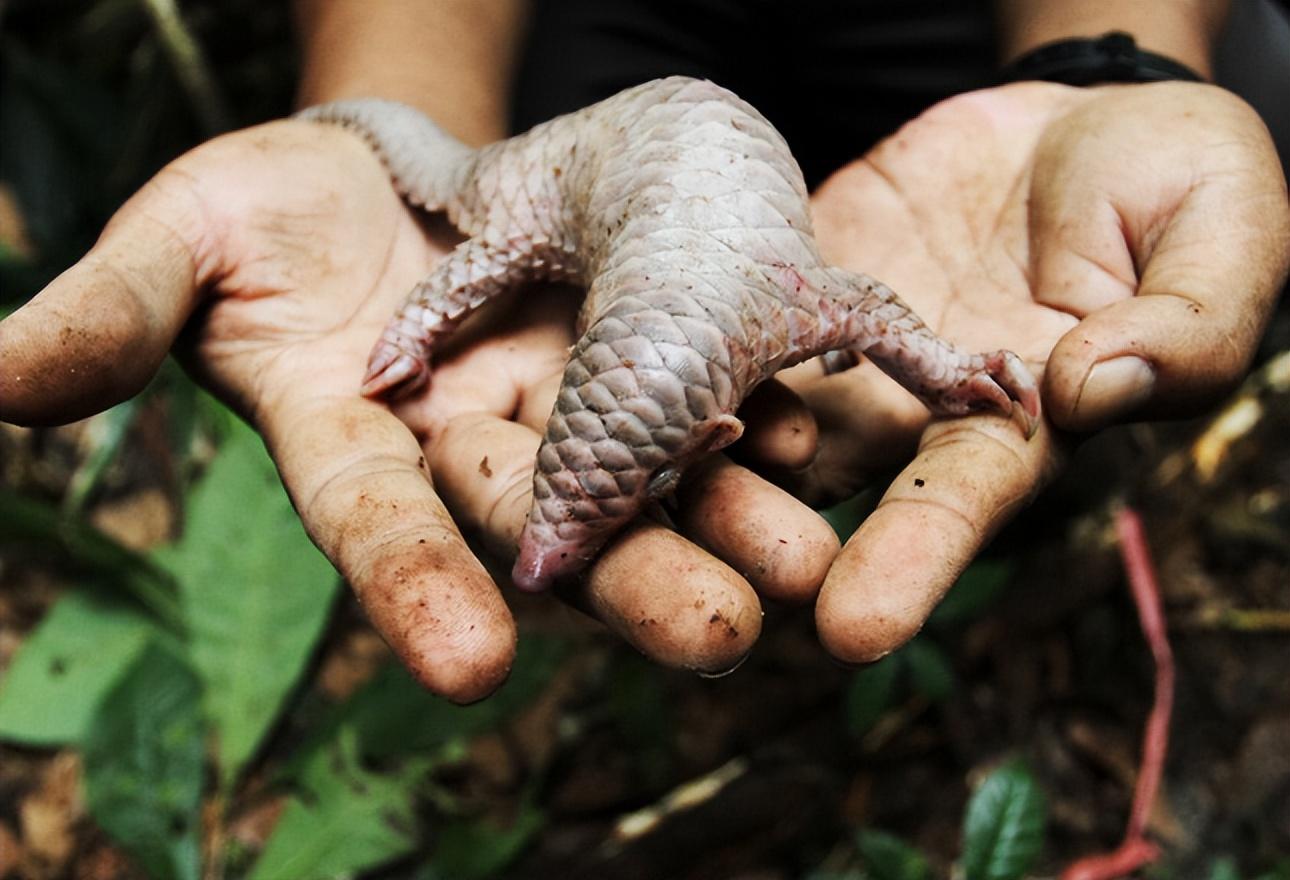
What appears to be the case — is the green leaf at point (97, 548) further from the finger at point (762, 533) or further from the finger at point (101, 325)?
the finger at point (762, 533)

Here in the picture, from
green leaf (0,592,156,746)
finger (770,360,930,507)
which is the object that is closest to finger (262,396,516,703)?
finger (770,360,930,507)

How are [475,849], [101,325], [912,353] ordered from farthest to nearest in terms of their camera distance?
[475,849]
[912,353]
[101,325]

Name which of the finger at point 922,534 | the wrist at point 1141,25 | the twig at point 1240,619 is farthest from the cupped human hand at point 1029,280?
the twig at point 1240,619

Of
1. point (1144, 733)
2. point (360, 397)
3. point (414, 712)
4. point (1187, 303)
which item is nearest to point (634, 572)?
point (360, 397)

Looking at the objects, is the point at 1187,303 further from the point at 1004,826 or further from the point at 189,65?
the point at 189,65

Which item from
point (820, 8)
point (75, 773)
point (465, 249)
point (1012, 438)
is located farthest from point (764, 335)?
point (75, 773)

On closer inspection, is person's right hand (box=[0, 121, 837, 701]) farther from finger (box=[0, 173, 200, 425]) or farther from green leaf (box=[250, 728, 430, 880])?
green leaf (box=[250, 728, 430, 880])
